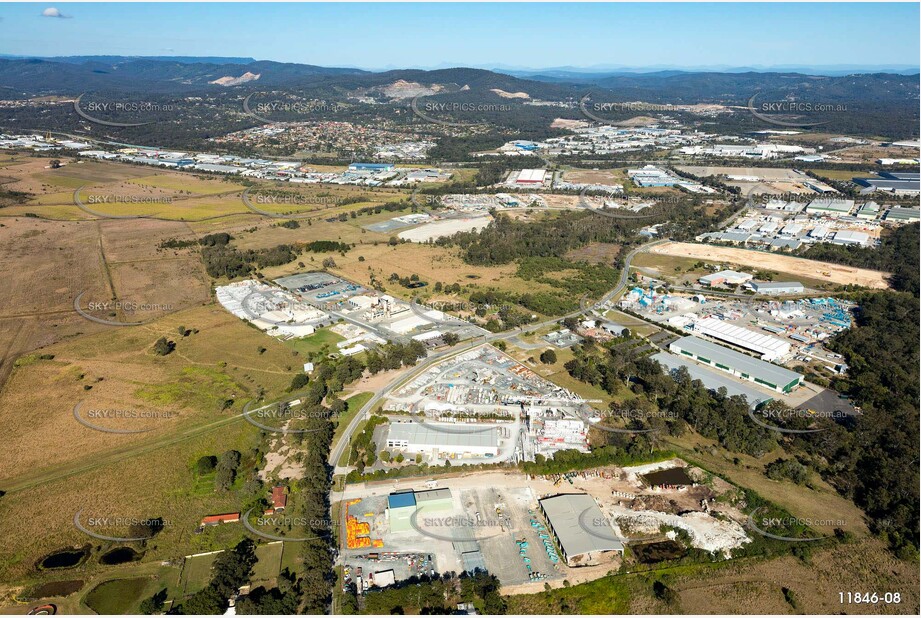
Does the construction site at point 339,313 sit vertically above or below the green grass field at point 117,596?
above

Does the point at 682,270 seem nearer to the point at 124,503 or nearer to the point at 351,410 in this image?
the point at 351,410

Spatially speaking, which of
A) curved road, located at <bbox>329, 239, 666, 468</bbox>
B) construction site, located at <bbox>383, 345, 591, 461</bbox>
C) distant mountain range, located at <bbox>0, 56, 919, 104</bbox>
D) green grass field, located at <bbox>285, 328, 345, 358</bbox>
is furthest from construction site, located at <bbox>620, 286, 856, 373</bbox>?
distant mountain range, located at <bbox>0, 56, 919, 104</bbox>

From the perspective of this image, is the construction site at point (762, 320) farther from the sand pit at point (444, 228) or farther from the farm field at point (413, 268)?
the sand pit at point (444, 228)

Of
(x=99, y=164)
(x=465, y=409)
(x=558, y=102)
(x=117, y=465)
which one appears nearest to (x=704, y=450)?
(x=465, y=409)

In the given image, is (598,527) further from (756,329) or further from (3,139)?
(3,139)

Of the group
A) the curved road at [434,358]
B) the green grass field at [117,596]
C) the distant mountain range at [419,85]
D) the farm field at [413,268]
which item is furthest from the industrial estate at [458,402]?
the distant mountain range at [419,85]

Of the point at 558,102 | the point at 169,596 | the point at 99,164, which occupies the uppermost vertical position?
the point at 558,102

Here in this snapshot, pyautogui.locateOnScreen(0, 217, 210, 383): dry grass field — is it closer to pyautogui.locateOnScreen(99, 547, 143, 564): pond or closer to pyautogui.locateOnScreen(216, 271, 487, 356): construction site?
pyautogui.locateOnScreen(216, 271, 487, 356): construction site
